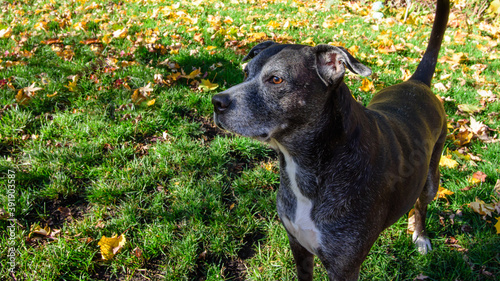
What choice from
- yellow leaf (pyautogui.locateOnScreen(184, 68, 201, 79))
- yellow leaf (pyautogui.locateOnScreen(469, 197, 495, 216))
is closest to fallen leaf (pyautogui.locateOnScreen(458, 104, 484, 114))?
yellow leaf (pyautogui.locateOnScreen(469, 197, 495, 216))

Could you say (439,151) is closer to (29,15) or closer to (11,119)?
(11,119)

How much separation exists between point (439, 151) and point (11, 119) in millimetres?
4650

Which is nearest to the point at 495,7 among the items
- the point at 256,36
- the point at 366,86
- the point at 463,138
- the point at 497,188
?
the point at 366,86

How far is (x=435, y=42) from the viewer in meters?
3.06

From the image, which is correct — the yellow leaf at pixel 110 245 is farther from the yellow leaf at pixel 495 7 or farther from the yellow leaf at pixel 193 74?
the yellow leaf at pixel 495 7

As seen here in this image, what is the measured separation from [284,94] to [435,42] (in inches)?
75.2

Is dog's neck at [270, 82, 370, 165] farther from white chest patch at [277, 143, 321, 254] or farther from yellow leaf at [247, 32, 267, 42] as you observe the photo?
yellow leaf at [247, 32, 267, 42]

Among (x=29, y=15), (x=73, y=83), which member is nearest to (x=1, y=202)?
(x=73, y=83)

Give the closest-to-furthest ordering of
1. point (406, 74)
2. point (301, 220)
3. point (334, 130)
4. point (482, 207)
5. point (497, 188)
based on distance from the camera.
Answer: point (334, 130)
point (301, 220)
point (482, 207)
point (497, 188)
point (406, 74)

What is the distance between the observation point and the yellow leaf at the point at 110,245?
2.79m

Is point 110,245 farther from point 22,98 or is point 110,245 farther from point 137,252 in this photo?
point 22,98

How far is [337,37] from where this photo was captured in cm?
703

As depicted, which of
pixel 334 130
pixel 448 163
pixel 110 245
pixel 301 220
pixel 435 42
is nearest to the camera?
pixel 334 130

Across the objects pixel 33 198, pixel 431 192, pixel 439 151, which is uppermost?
pixel 439 151
